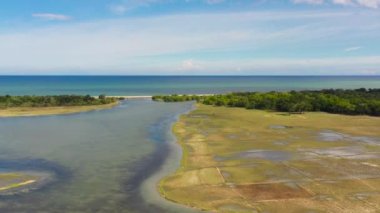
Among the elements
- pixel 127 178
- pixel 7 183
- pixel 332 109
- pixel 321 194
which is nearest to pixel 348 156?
pixel 321 194

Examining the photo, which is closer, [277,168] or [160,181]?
[160,181]

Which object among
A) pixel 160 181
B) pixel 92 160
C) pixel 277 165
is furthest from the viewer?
pixel 92 160

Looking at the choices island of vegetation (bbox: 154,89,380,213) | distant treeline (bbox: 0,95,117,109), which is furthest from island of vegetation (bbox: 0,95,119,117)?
island of vegetation (bbox: 154,89,380,213)

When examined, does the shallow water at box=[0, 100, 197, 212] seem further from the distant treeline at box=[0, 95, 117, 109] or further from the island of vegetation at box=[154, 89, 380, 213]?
the distant treeline at box=[0, 95, 117, 109]

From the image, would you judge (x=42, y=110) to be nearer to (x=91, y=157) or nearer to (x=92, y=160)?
(x=91, y=157)

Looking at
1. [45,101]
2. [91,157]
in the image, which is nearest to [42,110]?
[45,101]

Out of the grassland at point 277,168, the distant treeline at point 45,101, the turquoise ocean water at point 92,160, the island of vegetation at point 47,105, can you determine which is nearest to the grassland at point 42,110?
the island of vegetation at point 47,105

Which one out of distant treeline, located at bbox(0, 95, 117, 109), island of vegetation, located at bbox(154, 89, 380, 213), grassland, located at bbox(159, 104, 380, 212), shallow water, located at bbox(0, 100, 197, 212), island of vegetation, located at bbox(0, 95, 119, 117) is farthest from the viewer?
distant treeline, located at bbox(0, 95, 117, 109)
